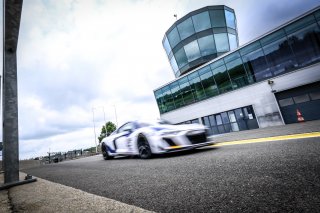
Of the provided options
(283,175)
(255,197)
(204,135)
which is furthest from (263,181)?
(204,135)

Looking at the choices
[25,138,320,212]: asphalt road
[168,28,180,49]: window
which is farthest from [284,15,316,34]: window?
[25,138,320,212]: asphalt road

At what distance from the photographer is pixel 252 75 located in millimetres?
18609

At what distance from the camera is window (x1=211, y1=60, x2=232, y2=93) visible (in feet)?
67.4

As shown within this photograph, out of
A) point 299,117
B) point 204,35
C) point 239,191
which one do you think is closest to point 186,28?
point 204,35

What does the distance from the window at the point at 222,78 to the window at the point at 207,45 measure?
434 cm

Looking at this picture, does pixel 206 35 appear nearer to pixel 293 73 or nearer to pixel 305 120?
pixel 293 73

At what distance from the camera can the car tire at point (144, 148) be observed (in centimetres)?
608

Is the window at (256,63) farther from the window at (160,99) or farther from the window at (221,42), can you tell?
the window at (160,99)

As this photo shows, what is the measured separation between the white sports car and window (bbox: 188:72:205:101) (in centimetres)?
1694

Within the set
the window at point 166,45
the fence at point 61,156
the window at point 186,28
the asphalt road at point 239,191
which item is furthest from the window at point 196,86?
the asphalt road at point 239,191

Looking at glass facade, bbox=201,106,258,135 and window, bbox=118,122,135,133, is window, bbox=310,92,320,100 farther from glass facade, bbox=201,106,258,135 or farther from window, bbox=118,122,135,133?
window, bbox=118,122,135,133

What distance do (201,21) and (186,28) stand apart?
210cm

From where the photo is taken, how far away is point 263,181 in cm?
204

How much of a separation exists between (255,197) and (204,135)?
171 inches
